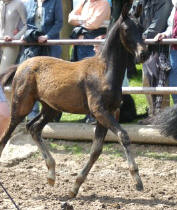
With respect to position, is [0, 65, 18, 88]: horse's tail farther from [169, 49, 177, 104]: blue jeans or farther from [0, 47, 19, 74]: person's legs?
[169, 49, 177, 104]: blue jeans

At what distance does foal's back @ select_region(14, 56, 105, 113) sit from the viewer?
7051 millimetres

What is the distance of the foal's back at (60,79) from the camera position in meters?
7.05

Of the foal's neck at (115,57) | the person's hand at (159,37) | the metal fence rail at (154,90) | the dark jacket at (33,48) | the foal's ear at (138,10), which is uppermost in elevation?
the foal's ear at (138,10)

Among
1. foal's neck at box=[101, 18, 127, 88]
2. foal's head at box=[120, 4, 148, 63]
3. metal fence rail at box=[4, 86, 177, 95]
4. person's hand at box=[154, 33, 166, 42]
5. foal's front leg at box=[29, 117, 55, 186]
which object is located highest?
foal's head at box=[120, 4, 148, 63]

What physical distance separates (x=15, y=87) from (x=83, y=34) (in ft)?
7.95

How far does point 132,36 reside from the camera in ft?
22.1

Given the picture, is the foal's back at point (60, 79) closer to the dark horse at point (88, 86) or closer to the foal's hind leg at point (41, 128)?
the dark horse at point (88, 86)

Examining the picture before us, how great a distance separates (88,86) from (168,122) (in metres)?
1.07

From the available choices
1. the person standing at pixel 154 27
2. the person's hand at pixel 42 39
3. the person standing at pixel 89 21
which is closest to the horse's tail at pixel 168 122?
the person standing at pixel 154 27

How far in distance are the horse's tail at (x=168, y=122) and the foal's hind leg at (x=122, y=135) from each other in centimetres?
81

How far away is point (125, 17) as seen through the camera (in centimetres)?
679

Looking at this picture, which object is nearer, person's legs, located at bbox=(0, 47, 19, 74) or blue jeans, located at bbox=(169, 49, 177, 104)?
blue jeans, located at bbox=(169, 49, 177, 104)

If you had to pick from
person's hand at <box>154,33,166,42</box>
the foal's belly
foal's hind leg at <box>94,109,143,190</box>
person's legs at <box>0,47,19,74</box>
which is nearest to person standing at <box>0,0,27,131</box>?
person's legs at <box>0,47,19,74</box>

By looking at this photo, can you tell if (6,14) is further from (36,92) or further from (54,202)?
(54,202)
